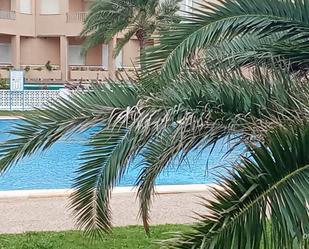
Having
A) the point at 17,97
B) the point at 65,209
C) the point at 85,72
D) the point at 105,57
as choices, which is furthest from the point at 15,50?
the point at 65,209

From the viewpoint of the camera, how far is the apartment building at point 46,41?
35438 mm

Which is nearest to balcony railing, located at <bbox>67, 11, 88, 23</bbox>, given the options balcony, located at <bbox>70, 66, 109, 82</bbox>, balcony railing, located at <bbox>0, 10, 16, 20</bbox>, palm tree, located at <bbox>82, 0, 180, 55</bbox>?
balcony, located at <bbox>70, 66, 109, 82</bbox>

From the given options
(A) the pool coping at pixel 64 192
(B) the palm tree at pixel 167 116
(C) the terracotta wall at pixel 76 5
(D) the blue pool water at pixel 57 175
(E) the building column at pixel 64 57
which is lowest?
(A) the pool coping at pixel 64 192

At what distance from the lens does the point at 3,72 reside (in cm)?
3291

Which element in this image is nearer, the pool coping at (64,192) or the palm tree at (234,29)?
the palm tree at (234,29)

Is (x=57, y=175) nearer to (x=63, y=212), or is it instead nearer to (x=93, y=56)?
(x=63, y=212)

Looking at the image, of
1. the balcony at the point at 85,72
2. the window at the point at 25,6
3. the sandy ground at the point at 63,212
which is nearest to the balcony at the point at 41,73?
A: the balcony at the point at 85,72

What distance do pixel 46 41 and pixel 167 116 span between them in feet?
115

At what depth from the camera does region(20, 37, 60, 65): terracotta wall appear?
3659cm

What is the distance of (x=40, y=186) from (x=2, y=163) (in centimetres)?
782

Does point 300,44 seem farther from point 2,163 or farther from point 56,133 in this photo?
point 2,163

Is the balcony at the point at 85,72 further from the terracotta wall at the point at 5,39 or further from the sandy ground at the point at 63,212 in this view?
the sandy ground at the point at 63,212

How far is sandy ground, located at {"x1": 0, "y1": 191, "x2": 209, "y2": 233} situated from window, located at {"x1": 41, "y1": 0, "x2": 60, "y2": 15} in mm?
30229

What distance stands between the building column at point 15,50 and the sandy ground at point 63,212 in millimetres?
28576
